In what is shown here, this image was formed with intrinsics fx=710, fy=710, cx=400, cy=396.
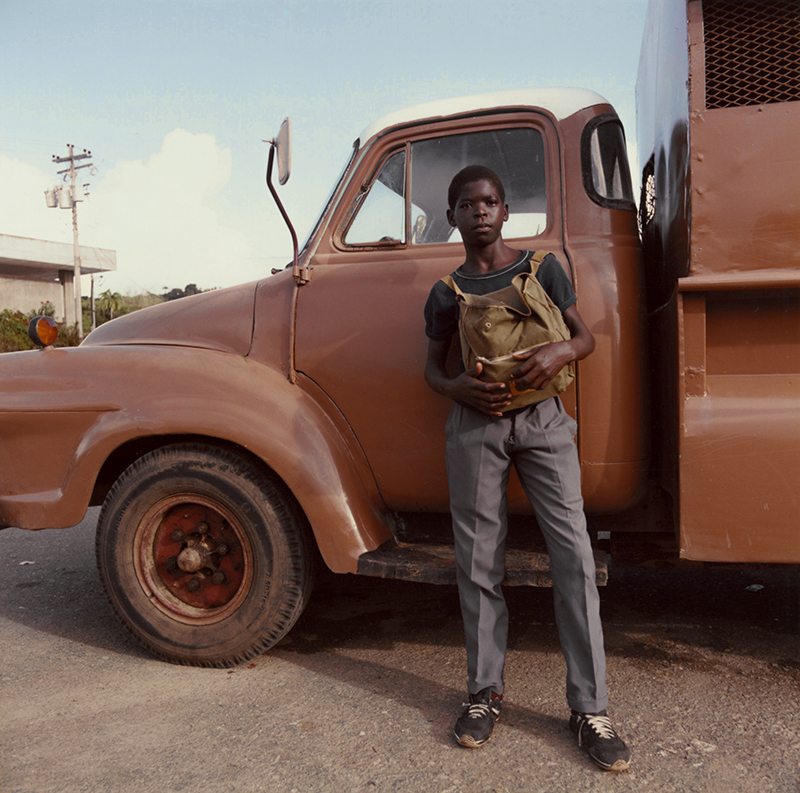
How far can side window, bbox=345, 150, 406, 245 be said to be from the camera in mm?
3125

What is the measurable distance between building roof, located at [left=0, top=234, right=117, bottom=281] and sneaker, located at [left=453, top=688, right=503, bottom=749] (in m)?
31.9

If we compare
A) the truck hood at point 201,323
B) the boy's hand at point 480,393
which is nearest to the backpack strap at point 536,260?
the boy's hand at point 480,393

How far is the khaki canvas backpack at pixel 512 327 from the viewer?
7.77 ft

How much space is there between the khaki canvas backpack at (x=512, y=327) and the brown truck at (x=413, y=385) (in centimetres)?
42

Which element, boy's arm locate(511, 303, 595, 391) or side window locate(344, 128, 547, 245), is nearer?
boy's arm locate(511, 303, 595, 391)

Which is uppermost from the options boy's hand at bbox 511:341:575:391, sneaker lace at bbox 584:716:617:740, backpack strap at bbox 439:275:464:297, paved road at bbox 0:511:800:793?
backpack strap at bbox 439:275:464:297

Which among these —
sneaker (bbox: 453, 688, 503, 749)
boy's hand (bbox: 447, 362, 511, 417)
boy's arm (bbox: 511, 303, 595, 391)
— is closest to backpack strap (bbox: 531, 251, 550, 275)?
boy's arm (bbox: 511, 303, 595, 391)

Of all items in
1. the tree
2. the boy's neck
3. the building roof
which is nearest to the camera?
the boy's neck

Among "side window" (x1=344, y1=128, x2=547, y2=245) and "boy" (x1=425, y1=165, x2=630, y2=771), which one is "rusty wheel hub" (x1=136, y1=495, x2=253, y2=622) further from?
"side window" (x1=344, y1=128, x2=547, y2=245)

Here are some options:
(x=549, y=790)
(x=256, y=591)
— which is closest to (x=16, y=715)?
(x=256, y=591)

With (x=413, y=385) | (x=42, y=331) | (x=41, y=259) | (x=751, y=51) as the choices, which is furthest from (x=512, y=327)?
(x=41, y=259)

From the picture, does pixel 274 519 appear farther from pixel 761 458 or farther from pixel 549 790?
pixel 761 458

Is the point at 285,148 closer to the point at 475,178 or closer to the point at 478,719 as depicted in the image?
the point at 475,178

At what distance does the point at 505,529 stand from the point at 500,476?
219 millimetres
